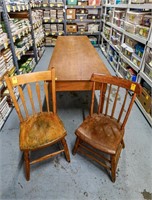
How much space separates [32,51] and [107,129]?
3.12 metres

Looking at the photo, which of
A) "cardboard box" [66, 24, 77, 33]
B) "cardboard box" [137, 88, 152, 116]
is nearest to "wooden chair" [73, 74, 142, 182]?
"cardboard box" [137, 88, 152, 116]

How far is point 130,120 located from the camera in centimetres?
210

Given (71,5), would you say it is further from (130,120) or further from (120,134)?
(120,134)

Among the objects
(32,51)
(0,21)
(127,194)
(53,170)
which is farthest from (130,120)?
(32,51)

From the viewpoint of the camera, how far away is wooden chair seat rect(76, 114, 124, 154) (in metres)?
1.23

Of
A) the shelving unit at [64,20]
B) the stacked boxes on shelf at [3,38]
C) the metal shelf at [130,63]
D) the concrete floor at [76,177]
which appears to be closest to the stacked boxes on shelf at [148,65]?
the metal shelf at [130,63]

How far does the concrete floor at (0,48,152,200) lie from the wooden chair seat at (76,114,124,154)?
40 cm

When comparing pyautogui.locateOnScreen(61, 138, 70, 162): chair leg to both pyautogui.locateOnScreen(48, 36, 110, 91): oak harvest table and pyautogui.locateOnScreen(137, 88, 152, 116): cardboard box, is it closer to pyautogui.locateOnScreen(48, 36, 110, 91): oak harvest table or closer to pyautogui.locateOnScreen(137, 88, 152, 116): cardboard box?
pyautogui.locateOnScreen(48, 36, 110, 91): oak harvest table

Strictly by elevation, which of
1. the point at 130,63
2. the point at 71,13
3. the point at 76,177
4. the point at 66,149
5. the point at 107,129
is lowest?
the point at 76,177

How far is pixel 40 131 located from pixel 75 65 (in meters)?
0.89

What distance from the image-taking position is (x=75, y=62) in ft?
6.20

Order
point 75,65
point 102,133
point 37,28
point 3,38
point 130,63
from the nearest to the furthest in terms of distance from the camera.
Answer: point 102,133
point 75,65
point 3,38
point 130,63
point 37,28

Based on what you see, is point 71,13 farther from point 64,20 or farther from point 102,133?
point 102,133

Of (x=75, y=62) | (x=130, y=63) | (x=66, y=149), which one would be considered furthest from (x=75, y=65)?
(x=130, y=63)
